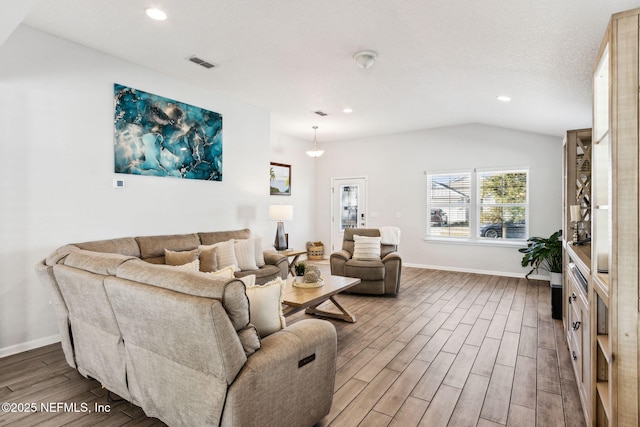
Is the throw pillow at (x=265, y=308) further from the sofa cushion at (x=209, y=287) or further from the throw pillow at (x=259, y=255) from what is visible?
the throw pillow at (x=259, y=255)

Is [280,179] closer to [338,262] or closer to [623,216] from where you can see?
[338,262]

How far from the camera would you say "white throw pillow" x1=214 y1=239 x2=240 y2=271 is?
13.8ft

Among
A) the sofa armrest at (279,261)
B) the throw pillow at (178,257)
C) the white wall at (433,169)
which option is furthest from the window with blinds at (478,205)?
the throw pillow at (178,257)

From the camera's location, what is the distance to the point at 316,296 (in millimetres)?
3232

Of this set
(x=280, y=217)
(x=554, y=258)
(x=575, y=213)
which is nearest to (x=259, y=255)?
(x=280, y=217)

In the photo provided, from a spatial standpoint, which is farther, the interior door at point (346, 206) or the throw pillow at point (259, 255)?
the interior door at point (346, 206)

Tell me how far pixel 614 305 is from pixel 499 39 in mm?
2436

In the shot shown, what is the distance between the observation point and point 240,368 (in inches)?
61.7

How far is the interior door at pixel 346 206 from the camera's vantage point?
798cm

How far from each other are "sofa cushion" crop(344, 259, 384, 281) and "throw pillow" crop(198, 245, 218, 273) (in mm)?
1951

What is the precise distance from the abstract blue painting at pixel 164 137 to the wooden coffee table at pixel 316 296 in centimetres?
212

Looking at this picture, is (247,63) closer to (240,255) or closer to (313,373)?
(240,255)

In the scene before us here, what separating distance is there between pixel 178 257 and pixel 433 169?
524cm

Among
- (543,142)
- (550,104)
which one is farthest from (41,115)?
(543,142)
